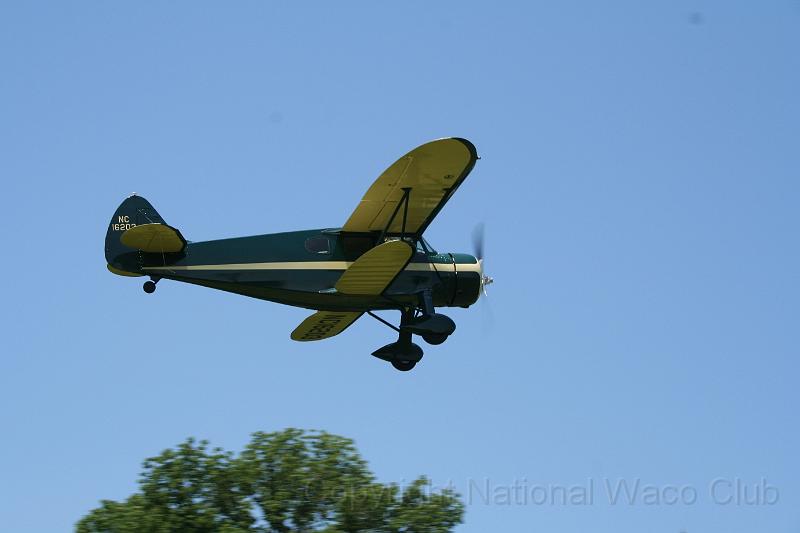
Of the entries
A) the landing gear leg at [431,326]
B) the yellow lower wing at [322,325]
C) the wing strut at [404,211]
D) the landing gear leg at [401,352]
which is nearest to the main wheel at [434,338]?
the landing gear leg at [431,326]

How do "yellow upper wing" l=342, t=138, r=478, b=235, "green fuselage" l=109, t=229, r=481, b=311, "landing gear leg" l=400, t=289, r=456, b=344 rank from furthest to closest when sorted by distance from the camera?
"landing gear leg" l=400, t=289, r=456, b=344 → "green fuselage" l=109, t=229, r=481, b=311 → "yellow upper wing" l=342, t=138, r=478, b=235

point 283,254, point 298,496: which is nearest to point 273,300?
point 283,254

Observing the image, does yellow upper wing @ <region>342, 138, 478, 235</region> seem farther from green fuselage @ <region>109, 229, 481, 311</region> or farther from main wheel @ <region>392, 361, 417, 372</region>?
main wheel @ <region>392, 361, 417, 372</region>

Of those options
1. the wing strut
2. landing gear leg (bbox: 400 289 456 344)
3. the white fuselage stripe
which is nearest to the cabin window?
the white fuselage stripe

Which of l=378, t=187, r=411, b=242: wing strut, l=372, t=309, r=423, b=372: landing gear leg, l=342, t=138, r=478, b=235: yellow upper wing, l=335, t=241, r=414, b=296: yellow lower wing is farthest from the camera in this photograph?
l=372, t=309, r=423, b=372: landing gear leg

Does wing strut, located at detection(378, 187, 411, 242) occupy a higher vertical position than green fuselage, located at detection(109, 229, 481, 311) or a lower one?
higher

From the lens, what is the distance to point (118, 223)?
121 ft

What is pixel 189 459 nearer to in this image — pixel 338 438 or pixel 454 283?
pixel 338 438

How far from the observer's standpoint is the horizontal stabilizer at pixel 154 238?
119 ft

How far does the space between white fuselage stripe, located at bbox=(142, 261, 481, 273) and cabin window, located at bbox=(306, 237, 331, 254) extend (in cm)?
19

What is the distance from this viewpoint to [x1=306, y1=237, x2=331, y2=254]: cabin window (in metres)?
37.3

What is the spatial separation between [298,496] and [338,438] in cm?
119

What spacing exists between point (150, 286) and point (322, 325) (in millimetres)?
4319

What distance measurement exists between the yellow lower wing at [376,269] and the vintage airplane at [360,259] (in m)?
0.02
